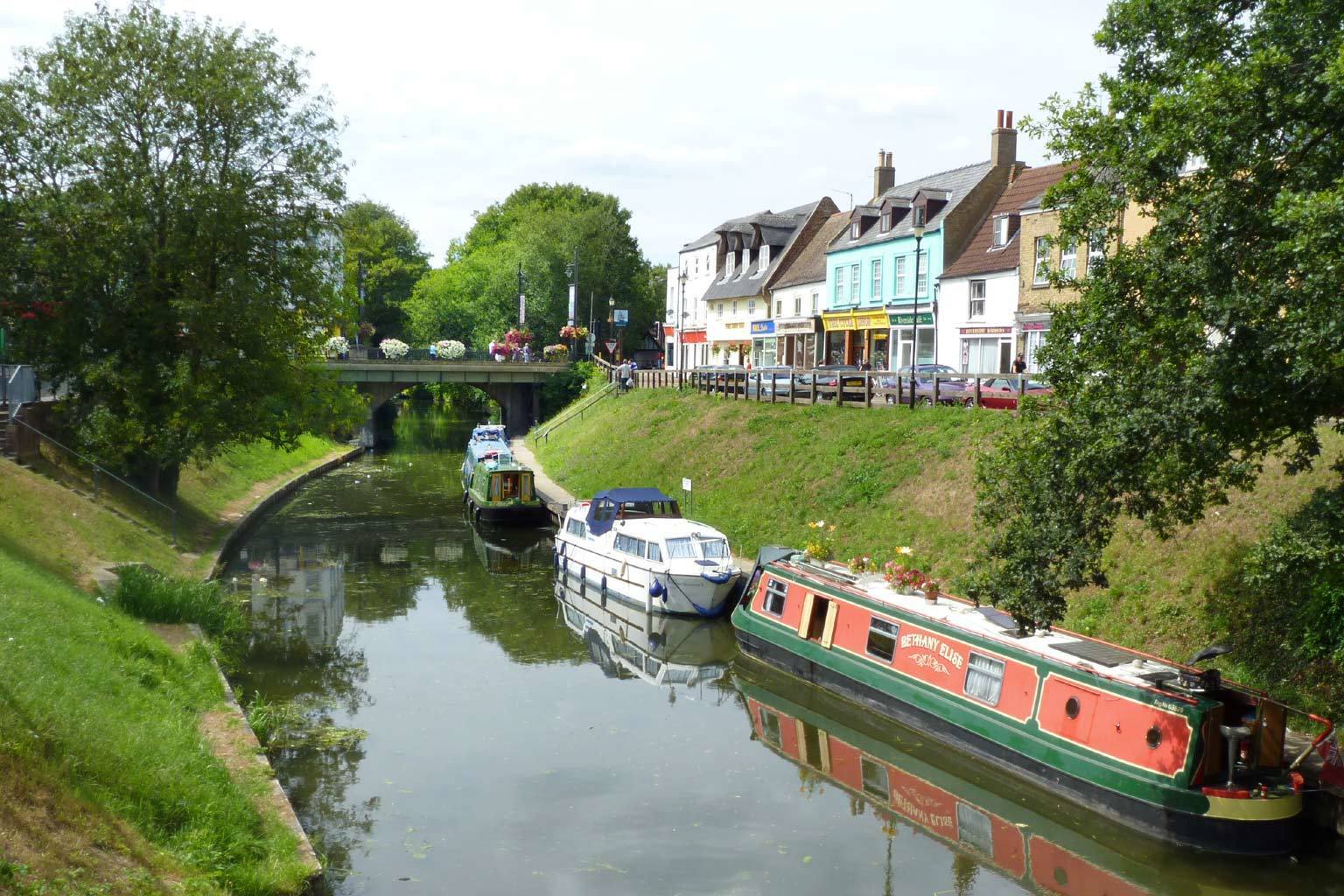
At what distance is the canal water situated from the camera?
1212 cm

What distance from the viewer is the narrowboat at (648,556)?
22906mm

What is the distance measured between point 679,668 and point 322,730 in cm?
687

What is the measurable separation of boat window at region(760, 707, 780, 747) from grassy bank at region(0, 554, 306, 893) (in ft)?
24.9

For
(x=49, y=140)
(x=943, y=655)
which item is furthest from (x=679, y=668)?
(x=49, y=140)

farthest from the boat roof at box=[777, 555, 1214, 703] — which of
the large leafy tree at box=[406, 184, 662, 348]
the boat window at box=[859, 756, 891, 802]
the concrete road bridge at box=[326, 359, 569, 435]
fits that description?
the large leafy tree at box=[406, 184, 662, 348]

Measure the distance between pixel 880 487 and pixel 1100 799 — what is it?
1274 centimetres

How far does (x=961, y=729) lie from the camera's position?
1548 cm

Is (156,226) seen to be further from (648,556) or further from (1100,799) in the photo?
(1100,799)

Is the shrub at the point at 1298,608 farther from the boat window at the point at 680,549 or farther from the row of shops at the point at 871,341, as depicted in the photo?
the row of shops at the point at 871,341

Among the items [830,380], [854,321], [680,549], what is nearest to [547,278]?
[854,321]

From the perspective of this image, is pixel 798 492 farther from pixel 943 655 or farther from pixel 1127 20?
pixel 1127 20

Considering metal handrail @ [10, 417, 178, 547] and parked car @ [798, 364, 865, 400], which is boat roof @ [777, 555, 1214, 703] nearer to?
parked car @ [798, 364, 865, 400]

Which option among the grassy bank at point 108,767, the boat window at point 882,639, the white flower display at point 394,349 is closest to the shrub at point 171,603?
the grassy bank at point 108,767

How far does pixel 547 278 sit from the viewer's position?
74.8 meters
